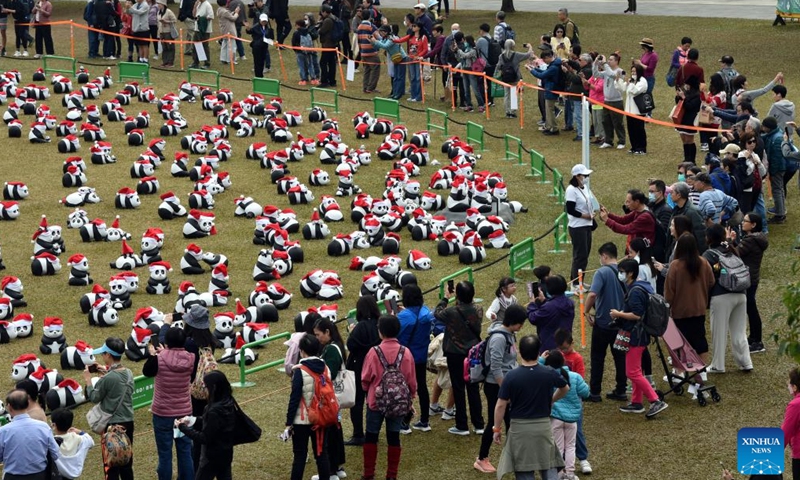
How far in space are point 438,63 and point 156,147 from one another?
8687mm

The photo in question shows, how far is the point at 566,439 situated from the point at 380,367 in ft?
6.75

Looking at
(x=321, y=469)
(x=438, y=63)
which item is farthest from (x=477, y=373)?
(x=438, y=63)

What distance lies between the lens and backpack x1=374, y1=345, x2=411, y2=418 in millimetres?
13500

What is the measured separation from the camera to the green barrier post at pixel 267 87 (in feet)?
110

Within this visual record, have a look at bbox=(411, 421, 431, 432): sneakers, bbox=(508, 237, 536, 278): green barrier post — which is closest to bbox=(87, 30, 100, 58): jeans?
bbox=(508, 237, 536, 278): green barrier post

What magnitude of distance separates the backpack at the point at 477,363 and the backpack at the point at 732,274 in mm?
3633

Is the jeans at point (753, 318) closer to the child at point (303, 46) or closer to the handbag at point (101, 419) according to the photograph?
the handbag at point (101, 419)

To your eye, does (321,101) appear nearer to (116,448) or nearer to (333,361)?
(333,361)

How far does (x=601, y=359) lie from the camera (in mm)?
15688

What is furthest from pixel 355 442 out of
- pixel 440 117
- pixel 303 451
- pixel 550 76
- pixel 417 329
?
pixel 440 117

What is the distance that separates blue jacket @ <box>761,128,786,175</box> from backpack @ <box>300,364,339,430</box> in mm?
11442

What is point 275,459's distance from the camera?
14633mm

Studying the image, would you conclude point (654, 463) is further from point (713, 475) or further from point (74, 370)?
point (74, 370)

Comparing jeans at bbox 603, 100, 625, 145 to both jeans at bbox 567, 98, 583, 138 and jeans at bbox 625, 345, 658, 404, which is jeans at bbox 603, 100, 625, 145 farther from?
jeans at bbox 625, 345, 658, 404
